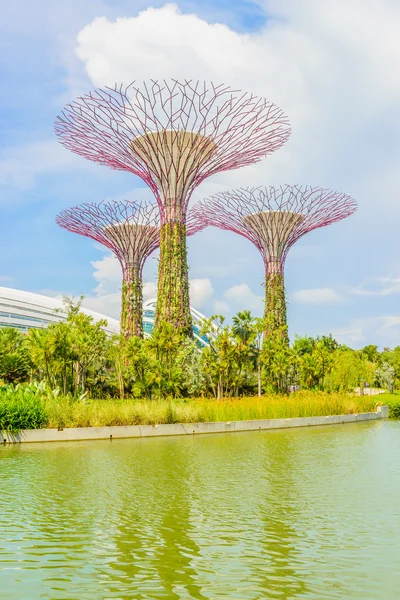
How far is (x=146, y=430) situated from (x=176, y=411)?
4.80ft

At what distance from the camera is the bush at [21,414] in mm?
12984

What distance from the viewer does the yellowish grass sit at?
46.1 feet

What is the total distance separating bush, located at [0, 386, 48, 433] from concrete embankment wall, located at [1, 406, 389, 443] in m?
0.30

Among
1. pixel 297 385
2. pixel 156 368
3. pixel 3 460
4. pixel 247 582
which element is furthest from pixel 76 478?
pixel 297 385

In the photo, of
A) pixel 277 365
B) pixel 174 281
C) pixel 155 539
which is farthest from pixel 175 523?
pixel 277 365

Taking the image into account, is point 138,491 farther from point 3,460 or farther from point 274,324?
point 274,324

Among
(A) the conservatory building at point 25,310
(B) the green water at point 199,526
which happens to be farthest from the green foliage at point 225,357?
(A) the conservatory building at point 25,310

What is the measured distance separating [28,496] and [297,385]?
27335mm

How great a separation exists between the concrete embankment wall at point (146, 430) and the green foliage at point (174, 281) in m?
9.86

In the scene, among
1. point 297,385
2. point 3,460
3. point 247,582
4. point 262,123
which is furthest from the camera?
point 297,385

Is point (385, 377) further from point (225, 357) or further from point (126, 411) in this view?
point (126, 411)

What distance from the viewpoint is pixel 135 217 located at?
1326 inches

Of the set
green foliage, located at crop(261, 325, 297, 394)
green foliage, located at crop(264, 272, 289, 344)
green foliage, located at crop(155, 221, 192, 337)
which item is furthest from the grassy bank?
green foliage, located at crop(264, 272, 289, 344)

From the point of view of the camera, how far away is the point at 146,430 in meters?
14.3
